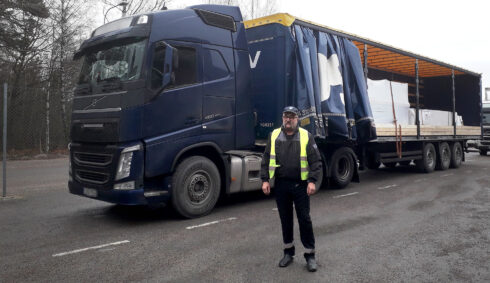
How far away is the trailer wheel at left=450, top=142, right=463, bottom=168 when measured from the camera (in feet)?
45.1

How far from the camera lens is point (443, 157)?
43.1 ft

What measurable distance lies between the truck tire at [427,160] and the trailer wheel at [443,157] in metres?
0.37

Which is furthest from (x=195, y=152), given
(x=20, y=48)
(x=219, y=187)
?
(x=20, y=48)

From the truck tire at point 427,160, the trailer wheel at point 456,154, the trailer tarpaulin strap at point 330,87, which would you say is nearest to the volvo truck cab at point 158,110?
the trailer tarpaulin strap at point 330,87

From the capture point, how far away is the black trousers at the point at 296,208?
4.00 metres

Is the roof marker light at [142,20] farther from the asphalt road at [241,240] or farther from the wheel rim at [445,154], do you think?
the wheel rim at [445,154]

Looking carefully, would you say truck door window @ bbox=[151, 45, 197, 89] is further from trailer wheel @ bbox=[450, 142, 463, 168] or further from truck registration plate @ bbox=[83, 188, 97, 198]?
trailer wheel @ bbox=[450, 142, 463, 168]

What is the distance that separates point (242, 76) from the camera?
686 centimetres

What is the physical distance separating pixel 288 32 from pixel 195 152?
9.67 ft

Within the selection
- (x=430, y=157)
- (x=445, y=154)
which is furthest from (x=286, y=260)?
(x=445, y=154)

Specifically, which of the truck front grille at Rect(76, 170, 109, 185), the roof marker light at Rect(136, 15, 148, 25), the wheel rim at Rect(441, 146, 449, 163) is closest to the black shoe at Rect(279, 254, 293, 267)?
the truck front grille at Rect(76, 170, 109, 185)

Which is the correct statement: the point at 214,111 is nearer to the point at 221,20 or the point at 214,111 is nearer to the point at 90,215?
the point at 221,20

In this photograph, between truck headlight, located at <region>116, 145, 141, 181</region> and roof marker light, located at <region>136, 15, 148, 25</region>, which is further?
roof marker light, located at <region>136, 15, 148, 25</region>

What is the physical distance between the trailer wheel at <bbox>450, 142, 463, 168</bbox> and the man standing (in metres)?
11.7
